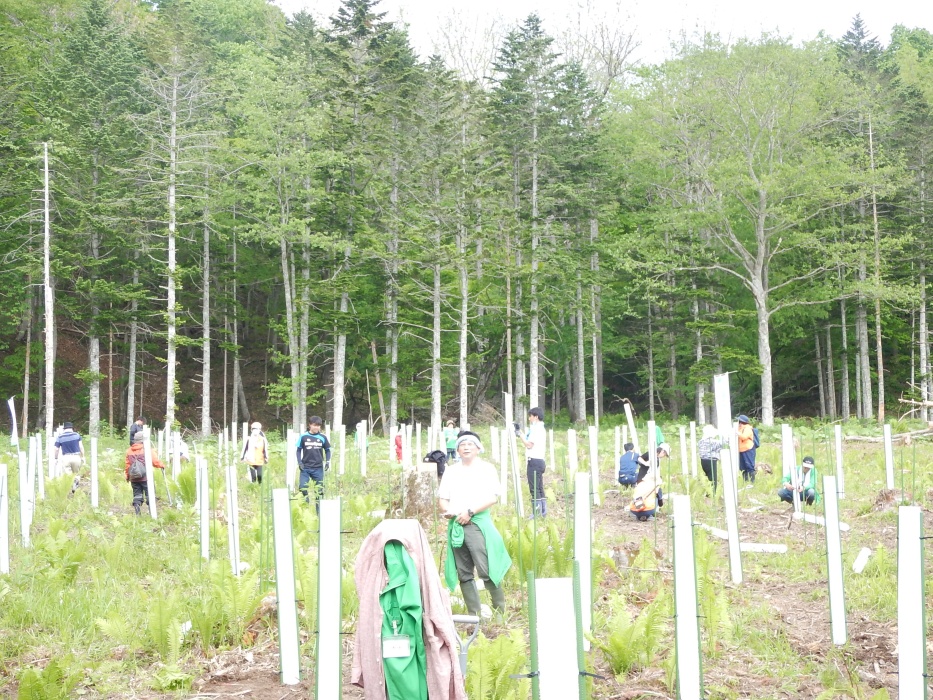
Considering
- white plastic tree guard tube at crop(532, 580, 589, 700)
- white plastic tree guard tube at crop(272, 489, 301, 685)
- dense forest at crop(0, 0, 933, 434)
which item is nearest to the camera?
white plastic tree guard tube at crop(532, 580, 589, 700)

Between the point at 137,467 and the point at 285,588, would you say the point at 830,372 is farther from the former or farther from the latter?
the point at 285,588

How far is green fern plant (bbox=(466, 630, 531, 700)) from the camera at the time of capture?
506cm

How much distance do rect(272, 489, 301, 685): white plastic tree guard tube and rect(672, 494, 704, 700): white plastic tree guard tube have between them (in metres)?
2.17

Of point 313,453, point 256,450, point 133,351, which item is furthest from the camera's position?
point 133,351

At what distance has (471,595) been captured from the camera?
665cm

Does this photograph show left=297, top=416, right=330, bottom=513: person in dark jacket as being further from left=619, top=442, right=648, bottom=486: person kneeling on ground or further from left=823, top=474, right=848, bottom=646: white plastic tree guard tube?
left=823, top=474, right=848, bottom=646: white plastic tree guard tube

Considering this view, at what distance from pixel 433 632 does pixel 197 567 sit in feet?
15.9

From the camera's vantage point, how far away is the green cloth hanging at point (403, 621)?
15.0ft

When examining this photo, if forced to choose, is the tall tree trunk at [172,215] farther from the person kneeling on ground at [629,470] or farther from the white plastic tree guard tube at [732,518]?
the white plastic tree guard tube at [732,518]

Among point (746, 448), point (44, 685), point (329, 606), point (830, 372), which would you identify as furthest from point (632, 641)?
point (830, 372)

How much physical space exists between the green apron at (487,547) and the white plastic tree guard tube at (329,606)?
6.48 feet

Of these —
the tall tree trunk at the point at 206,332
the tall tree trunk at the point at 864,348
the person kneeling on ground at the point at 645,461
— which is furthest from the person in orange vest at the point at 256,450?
the tall tree trunk at the point at 864,348

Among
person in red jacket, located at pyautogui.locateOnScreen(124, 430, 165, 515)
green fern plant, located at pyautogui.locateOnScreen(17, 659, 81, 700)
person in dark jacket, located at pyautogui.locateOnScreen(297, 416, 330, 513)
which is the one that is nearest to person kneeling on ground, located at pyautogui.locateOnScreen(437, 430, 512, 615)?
green fern plant, located at pyautogui.locateOnScreen(17, 659, 81, 700)

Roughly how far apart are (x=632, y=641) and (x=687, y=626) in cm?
120
